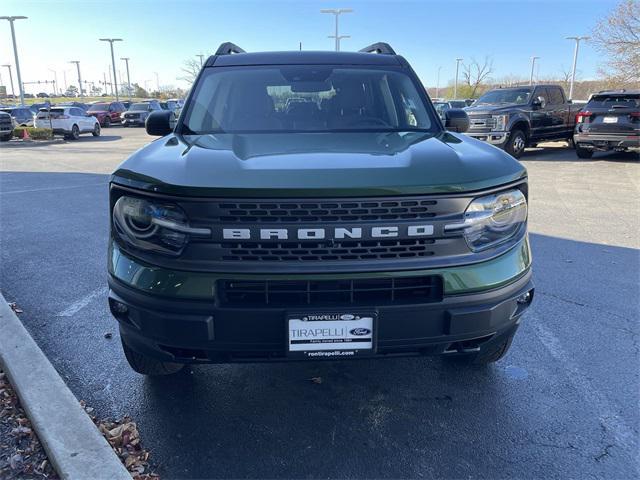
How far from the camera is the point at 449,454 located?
93.8 inches

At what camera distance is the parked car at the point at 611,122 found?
12367 millimetres

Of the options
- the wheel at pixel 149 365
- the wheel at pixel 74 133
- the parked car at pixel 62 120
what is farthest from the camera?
the wheel at pixel 74 133

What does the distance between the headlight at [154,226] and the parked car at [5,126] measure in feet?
81.2

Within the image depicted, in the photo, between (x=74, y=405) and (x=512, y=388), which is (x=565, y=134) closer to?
(x=512, y=388)

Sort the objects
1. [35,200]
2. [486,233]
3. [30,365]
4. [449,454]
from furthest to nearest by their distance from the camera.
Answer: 1. [35,200]
2. [30,365]
3. [449,454]
4. [486,233]

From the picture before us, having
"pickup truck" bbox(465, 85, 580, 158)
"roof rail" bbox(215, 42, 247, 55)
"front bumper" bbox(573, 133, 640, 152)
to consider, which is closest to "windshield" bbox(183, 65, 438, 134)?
"roof rail" bbox(215, 42, 247, 55)

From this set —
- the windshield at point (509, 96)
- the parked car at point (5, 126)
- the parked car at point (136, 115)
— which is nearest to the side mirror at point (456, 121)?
the windshield at point (509, 96)

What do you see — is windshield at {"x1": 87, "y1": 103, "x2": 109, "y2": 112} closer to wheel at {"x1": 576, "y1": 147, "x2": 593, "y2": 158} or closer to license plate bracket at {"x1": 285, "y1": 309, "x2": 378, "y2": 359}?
wheel at {"x1": 576, "y1": 147, "x2": 593, "y2": 158}

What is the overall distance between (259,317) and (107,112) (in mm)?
37978

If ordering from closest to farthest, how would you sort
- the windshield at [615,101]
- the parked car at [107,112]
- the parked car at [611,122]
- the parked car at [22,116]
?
1. the parked car at [611,122]
2. the windshield at [615,101]
3. the parked car at [22,116]
4. the parked car at [107,112]

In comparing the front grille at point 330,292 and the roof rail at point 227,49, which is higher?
the roof rail at point 227,49

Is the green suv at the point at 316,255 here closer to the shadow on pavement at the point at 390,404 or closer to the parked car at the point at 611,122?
the shadow on pavement at the point at 390,404

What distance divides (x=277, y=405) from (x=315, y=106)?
1.93m

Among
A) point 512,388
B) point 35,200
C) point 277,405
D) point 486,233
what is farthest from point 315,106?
point 35,200
